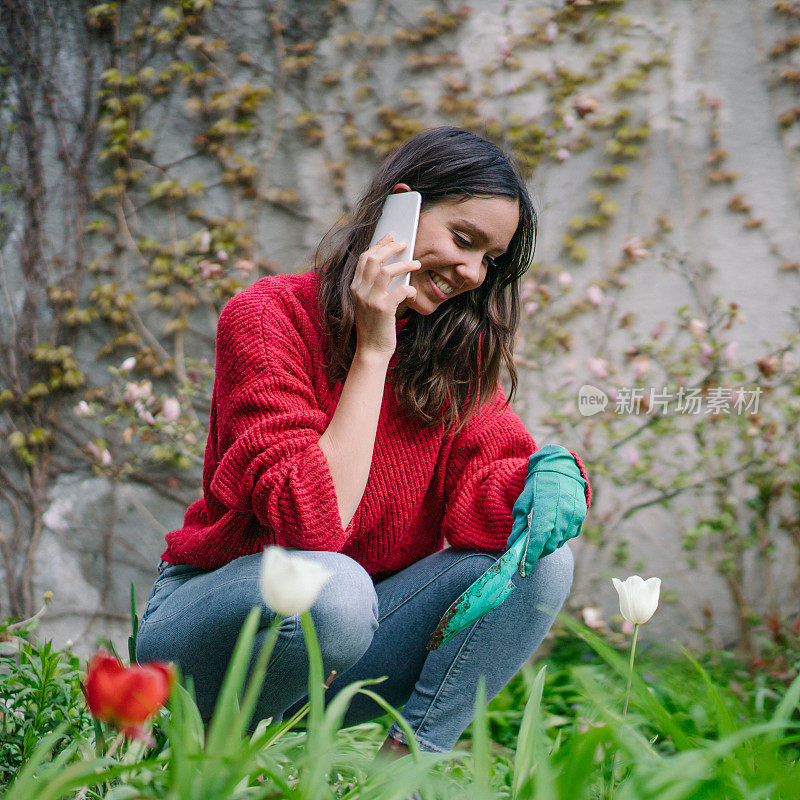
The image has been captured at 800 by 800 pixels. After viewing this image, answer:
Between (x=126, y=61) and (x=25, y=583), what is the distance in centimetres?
181

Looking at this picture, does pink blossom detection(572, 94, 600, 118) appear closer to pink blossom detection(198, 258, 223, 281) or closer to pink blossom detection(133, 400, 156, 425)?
pink blossom detection(198, 258, 223, 281)

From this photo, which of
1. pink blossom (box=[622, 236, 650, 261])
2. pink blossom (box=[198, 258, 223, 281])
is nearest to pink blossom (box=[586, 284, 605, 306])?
pink blossom (box=[622, 236, 650, 261])

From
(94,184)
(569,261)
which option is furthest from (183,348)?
(569,261)

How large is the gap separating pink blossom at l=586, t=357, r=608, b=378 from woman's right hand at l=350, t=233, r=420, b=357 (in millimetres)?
1316

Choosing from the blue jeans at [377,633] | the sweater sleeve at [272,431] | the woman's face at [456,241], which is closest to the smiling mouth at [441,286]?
the woman's face at [456,241]

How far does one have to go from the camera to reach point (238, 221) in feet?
8.59

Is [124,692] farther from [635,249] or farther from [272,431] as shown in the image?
[635,249]

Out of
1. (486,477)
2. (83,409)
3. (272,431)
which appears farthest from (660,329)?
(83,409)

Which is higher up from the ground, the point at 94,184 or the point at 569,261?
the point at 94,184

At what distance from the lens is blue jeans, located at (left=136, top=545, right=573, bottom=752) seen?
3.57 ft

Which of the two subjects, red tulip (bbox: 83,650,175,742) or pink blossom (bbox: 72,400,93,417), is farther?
pink blossom (bbox: 72,400,93,417)

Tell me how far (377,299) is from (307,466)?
0.29 metres

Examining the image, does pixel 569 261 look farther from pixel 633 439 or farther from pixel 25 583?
pixel 25 583

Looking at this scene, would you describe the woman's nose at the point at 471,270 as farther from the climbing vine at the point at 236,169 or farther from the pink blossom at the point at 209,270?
the pink blossom at the point at 209,270
